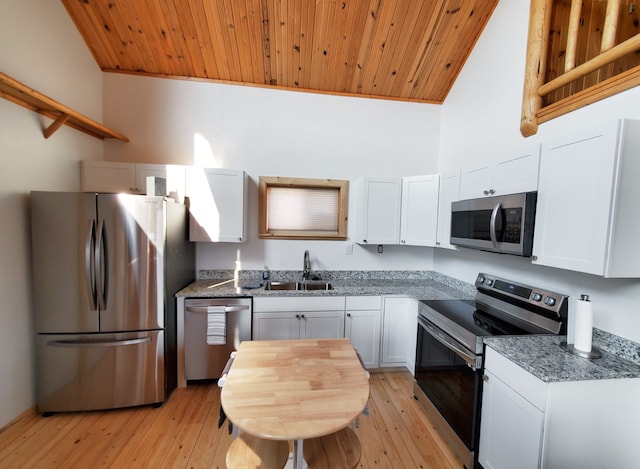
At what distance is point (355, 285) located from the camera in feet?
9.41

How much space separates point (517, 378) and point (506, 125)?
2047mm

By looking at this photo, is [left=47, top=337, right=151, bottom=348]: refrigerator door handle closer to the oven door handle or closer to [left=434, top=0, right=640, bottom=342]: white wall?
the oven door handle

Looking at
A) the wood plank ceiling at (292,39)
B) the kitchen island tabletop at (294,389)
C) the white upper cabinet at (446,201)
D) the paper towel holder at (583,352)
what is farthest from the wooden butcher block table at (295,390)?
the wood plank ceiling at (292,39)

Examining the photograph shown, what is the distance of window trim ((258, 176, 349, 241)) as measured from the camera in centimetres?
301

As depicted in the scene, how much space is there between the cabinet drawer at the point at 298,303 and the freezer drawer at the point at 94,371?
36.1 inches

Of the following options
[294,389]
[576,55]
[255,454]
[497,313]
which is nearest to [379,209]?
[497,313]

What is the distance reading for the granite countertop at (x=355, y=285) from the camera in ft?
8.27

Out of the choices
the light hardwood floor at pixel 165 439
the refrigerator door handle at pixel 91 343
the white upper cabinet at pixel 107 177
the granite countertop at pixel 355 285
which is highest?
the white upper cabinet at pixel 107 177

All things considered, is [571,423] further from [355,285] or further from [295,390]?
[355,285]

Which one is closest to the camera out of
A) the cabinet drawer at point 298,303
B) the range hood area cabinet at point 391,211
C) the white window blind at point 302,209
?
the cabinet drawer at point 298,303

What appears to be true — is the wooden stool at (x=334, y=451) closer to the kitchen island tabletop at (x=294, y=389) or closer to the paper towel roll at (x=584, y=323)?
the kitchen island tabletop at (x=294, y=389)

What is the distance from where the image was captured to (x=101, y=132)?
2.58 meters

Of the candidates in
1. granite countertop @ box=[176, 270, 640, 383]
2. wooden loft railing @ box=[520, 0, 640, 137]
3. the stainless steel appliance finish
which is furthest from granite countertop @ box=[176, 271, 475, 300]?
wooden loft railing @ box=[520, 0, 640, 137]

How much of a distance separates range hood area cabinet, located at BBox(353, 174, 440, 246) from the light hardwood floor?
159 cm
